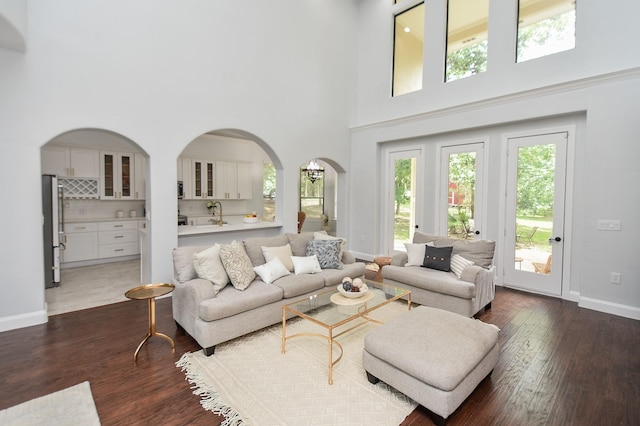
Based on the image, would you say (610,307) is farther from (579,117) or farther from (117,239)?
(117,239)

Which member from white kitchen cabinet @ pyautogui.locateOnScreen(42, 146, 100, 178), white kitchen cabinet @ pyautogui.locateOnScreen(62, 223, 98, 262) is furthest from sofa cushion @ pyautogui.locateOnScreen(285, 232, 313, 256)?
white kitchen cabinet @ pyautogui.locateOnScreen(42, 146, 100, 178)

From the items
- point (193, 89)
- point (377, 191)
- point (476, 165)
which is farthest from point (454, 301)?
point (193, 89)

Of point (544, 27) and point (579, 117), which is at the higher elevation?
point (544, 27)

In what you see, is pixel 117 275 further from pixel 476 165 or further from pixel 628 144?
pixel 628 144

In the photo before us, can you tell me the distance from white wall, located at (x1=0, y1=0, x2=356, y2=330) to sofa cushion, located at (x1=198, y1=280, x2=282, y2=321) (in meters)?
1.82

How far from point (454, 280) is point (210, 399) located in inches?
115

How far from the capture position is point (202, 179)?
784 cm

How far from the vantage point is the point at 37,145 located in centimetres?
342

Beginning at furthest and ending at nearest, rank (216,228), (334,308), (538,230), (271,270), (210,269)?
(216,228) < (538,230) < (271,270) < (210,269) < (334,308)

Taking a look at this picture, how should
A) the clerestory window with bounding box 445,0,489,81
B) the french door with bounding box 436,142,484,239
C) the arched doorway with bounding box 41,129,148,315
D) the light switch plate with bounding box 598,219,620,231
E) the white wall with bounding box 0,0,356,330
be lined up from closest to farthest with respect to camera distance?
the white wall with bounding box 0,0,356,330 < the light switch plate with bounding box 598,219,620,231 < the clerestory window with bounding box 445,0,489,81 < the french door with bounding box 436,142,484,239 < the arched doorway with bounding box 41,129,148,315

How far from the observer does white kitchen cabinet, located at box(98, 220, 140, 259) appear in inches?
251

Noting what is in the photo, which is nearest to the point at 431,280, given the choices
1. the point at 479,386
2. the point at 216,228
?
the point at 479,386

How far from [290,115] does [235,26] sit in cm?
168

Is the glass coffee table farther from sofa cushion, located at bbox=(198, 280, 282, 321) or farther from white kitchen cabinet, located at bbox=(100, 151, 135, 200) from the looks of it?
white kitchen cabinet, located at bbox=(100, 151, 135, 200)
